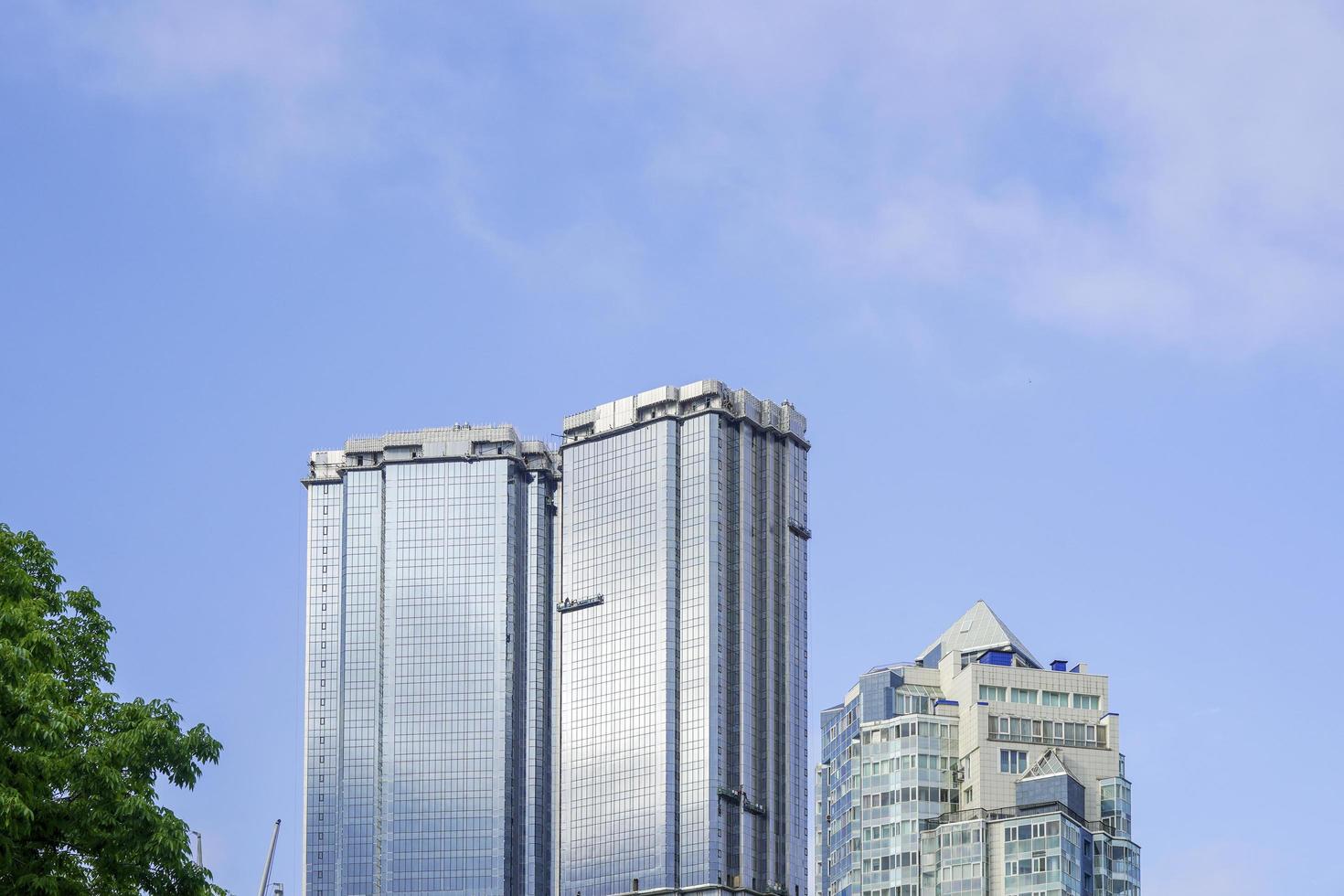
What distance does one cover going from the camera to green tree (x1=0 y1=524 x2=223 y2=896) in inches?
2302

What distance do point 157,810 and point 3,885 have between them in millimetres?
4555

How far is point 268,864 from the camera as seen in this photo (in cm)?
13062

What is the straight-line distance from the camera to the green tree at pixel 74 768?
192ft

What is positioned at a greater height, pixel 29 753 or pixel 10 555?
pixel 10 555

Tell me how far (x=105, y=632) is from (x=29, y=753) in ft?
29.0

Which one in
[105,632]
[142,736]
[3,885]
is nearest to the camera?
[3,885]

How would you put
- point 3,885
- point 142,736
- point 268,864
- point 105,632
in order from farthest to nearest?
point 268,864
point 105,632
point 142,736
point 3,885

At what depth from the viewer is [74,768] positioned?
197 ft

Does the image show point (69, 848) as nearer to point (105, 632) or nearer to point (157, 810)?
point (157, 810)

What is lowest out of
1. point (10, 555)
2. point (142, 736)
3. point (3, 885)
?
point (3, 885)

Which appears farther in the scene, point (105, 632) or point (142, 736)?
point (105, 632)

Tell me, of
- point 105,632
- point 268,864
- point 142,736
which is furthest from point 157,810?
A: point 268,864

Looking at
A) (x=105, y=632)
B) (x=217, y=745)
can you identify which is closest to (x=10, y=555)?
(x=105, y=632)

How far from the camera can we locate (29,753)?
59.1 m
